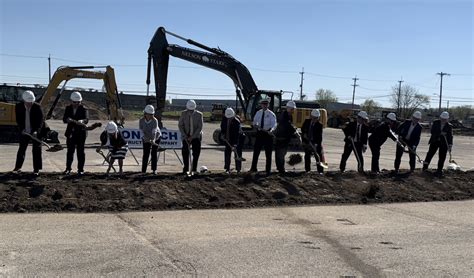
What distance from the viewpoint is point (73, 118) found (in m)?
11.1

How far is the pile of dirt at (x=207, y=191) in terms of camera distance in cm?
899

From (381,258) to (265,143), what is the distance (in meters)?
6.66

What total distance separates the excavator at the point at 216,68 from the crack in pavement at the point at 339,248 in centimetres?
1440

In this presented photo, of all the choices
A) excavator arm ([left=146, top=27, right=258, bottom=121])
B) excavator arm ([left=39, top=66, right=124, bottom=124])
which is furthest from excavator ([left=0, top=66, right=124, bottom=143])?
excavator arm ([left=146, top=27, right=258, bottom=121])

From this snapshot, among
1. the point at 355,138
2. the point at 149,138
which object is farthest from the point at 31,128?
the point at 355,138

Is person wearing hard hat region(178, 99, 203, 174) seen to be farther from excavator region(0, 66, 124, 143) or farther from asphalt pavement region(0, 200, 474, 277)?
excavator region(0, 66, 124, 143)

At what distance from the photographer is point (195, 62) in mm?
24297

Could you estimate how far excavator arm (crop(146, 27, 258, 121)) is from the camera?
22375 mm

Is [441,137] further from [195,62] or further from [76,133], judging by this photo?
[195,62]

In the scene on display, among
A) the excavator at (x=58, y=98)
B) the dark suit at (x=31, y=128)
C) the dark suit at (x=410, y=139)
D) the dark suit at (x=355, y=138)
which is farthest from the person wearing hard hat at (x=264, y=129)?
the excavator at (x=58, y=98)

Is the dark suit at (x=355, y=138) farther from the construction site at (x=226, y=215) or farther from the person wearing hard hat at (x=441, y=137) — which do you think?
the person wearing hard hat at (x=441, y=137)

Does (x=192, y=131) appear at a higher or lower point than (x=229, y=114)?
lower

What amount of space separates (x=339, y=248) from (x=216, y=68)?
729 inches

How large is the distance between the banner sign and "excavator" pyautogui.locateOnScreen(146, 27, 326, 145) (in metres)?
6.08
